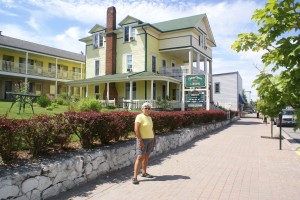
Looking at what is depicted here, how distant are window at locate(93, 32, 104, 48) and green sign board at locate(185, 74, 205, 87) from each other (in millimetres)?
15777

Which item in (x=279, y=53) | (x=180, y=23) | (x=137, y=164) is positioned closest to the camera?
(x=279, y=53)

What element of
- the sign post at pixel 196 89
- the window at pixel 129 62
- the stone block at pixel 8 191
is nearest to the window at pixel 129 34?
the window at pixel 129 62

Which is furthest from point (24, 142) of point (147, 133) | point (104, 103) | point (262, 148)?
point (104, 103)

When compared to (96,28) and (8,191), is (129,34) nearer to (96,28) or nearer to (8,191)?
(96,28)

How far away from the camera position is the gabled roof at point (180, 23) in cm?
2992

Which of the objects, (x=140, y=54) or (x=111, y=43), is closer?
(x=140, y=54)

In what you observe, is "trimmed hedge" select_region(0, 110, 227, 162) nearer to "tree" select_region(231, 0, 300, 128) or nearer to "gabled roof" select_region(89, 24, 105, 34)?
"tree" select_region(231, 0, 300, 128)

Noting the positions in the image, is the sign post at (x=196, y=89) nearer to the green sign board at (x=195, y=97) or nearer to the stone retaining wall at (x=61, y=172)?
the green sign board at (x=195, y=97)

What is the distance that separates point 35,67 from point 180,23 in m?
19.2

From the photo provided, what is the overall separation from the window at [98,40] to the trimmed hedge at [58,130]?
83.6ft

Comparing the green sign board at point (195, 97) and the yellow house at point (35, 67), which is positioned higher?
the yellow house at point (35, 67)

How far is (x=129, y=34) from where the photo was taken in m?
30.1

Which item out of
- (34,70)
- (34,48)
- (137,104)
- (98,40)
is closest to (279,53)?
(137,104)

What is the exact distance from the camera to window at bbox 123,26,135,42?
98.1 feet
